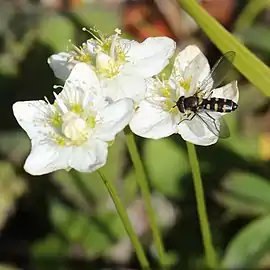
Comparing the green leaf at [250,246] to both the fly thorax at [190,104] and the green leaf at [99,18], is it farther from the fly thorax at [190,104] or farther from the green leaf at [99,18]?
the green leaf at [99,18]

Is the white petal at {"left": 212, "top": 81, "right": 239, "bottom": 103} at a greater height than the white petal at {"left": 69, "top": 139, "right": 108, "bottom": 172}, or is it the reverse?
the white petal at {"left": 69, "top": 139, "right": 108, "bottom": 172}

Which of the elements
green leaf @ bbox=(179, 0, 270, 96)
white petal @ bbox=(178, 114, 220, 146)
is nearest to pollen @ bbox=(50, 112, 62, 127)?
white petal @ bbox=(178, 114, 220, 146)

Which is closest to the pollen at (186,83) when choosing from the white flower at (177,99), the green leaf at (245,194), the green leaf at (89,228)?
the white flower at (177,99)

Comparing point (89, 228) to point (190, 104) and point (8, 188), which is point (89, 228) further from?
point (190, 104)

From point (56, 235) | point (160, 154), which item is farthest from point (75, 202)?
point (160, 154)

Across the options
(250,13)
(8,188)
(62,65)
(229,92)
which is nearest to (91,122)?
(62,65)

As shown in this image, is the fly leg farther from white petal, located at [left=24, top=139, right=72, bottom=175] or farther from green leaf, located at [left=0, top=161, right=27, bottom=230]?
green leaf, located at [left=0, top=161, right=27, bottom=230]
